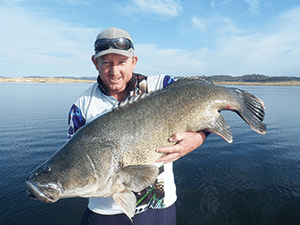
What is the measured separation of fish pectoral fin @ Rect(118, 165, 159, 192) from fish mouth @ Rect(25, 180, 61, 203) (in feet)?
2.84

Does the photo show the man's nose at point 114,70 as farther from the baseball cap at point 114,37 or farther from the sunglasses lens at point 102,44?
the sunglasses lens at point 102,44

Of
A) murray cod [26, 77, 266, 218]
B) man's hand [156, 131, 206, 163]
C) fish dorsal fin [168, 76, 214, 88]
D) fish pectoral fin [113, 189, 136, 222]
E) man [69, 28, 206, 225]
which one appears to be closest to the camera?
murray cod [26, 77, 266, 218]

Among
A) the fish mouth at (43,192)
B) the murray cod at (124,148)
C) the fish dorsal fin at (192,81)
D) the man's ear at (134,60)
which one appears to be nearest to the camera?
the fish mouth at (43,192)

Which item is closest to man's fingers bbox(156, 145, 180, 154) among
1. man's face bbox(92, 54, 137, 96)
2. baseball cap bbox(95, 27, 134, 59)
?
man's face bbox(92, 54, 137, 96)

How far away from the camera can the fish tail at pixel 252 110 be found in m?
3.22

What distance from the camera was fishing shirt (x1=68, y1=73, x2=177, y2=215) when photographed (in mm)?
2982

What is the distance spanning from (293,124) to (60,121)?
2340 cm

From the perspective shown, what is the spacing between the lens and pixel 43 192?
240 cm

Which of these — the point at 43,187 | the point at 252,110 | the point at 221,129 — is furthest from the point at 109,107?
the point at 252,110

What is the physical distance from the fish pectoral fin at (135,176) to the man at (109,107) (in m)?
0.33

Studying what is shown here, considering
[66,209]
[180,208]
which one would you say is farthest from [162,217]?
[66,209]

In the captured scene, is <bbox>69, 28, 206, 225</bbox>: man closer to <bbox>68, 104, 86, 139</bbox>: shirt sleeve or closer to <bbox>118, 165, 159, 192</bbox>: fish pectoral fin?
<bbox>68, 104, 86, 139</bbox>: shirt sleeve

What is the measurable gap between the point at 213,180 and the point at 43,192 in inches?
338

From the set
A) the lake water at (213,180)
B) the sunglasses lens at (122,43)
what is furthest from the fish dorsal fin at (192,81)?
the lake water at (213,180)
